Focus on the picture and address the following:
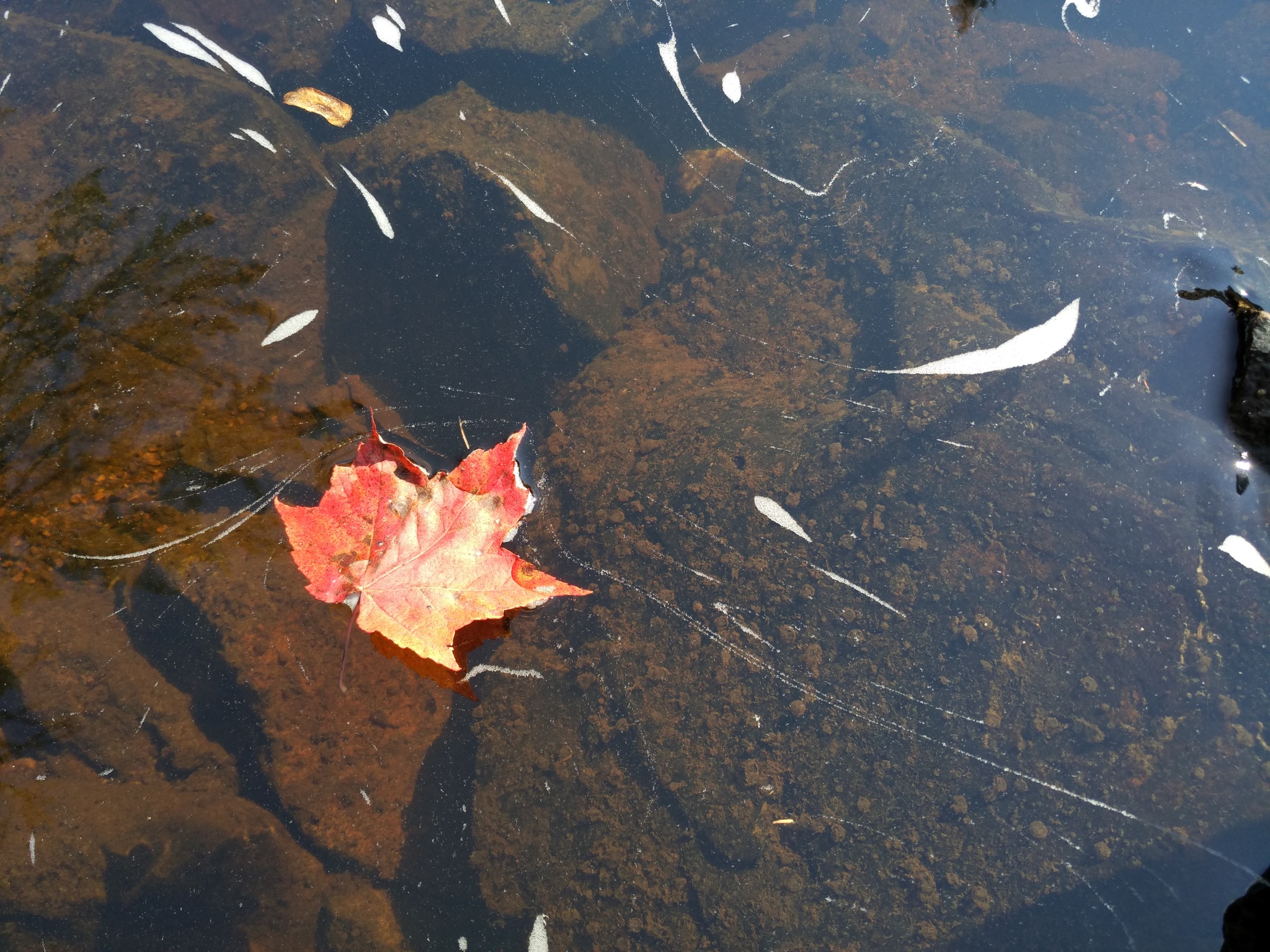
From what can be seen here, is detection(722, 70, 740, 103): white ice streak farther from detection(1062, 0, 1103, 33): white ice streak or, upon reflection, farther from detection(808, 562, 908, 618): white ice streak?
detection(808, 562, 908, 618): white ice streak

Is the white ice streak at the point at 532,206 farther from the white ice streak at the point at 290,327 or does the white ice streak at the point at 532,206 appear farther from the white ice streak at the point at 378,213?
the white ice streak at the point at 290,327

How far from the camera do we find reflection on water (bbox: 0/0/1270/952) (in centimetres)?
174

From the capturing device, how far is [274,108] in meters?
2.93

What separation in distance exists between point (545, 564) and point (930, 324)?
190 cm

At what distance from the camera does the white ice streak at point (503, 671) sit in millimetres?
1831

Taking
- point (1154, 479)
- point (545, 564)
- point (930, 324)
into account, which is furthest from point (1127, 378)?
point (545, 564)

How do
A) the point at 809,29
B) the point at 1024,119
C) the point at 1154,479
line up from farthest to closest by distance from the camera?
the point at 809,29, the point at 1024,119, the point at 1154,479

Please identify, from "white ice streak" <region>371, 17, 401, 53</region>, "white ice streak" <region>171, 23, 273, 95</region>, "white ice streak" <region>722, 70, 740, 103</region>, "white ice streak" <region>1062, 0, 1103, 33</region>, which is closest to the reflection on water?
"white ice streak" <region>171, 23, 273, 95</region>

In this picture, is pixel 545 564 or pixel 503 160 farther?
pixel 503 160

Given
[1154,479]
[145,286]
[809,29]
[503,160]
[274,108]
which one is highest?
[274,108]

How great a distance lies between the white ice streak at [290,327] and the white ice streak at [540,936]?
2.15m

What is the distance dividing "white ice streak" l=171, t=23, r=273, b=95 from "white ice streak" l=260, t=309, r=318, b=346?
1.51 m

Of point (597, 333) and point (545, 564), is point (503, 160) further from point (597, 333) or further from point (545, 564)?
point (545, 564)

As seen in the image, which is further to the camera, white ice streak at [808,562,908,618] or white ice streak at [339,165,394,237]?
white ice streak at [339,165,394,237]
